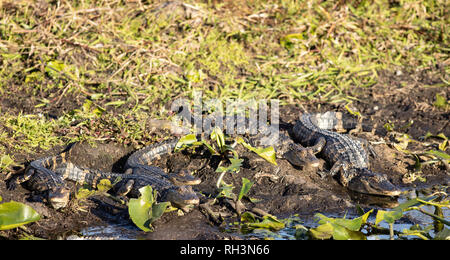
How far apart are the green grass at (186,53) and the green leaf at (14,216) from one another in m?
1.99

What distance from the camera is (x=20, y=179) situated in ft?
17.1

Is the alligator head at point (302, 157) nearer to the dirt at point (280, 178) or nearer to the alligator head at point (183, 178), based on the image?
the dirt at point (280, 178)

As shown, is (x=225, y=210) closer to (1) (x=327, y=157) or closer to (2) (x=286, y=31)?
(1) (x=327, y=157)

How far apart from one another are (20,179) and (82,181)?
1.99 ft

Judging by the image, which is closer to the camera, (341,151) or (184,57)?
(341,151)

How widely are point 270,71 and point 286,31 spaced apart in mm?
1026

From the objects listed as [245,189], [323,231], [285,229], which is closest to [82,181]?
[245,189]

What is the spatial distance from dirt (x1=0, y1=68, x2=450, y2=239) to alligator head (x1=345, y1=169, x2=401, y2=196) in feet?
0.27

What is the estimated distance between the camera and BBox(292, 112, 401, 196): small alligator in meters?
5.60

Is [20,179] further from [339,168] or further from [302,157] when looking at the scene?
[339,168]

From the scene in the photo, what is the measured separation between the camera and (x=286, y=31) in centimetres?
862

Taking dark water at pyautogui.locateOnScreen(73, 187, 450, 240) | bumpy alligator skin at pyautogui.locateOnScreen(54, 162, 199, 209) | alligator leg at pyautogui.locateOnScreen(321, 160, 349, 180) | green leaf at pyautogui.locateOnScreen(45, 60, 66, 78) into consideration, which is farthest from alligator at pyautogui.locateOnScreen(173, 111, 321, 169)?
green leaf at pyautogui.locateOnScreen(45, 60, 66, 78)

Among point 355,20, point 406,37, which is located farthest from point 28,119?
point 406,37

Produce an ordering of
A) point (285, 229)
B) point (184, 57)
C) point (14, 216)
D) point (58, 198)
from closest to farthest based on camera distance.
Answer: point (14, 216), point (285, 229), point (58, 198), point (184, 57)
